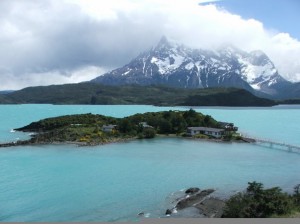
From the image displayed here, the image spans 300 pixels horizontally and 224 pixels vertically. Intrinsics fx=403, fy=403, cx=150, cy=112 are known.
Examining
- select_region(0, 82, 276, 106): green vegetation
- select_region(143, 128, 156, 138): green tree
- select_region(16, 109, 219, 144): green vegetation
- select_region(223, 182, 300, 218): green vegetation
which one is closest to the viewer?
select_region(223, 182, 300, 218): green vegetation

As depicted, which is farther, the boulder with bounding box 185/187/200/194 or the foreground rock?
the boulder with bounding box 185/187/200/194

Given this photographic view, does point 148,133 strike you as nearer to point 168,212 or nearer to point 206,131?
point 206,131

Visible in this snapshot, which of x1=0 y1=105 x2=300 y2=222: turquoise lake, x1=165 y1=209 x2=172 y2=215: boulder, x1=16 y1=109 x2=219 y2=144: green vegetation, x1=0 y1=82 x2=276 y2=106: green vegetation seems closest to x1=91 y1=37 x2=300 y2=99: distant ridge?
x1=0 y1=82 x2=276 y2=106: green vegetation

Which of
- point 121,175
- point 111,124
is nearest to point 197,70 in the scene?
point 111,124

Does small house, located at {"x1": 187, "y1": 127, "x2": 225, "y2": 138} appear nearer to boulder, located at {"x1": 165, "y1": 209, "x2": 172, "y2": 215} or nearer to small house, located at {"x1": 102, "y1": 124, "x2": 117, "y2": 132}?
small house, located at {"x1": 102, "y1": 124, "x2": 117, "y2": 132}

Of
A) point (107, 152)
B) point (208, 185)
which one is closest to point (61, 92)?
point (107, 152)

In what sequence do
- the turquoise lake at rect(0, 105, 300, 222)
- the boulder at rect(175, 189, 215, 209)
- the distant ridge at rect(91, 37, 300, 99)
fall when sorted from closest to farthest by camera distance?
1. the turquoise lake at rect(0, 105, 300, 222)
2. the boulder at rect(175, 189, 215, 209)
3. the distant ridge at rect(91, 37, 300, 99)

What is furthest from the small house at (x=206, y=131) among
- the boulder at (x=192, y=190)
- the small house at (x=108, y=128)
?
the boulder at (x=192, y=190)

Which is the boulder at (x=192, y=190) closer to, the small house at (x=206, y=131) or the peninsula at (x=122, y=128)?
the peninsula at (x=122, y=128)
